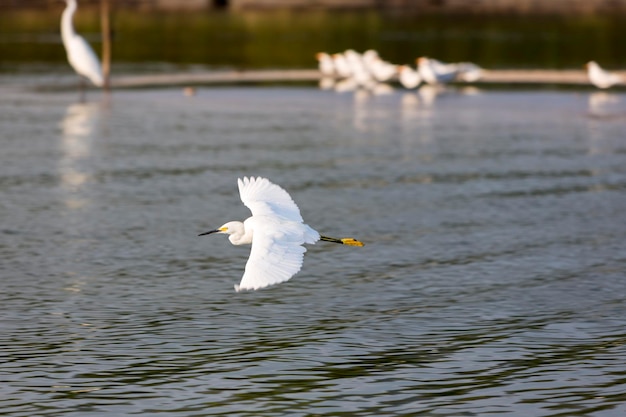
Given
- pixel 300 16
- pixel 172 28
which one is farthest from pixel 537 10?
pixel 172 28

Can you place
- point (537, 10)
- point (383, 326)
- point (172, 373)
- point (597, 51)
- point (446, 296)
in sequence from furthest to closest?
point (537, 10)
point (597, 51)
point (446, 296)
point (383, 326)
point (172, 373)

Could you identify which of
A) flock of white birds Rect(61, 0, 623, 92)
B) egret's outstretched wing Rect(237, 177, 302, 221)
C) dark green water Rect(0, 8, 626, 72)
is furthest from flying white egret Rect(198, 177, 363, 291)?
dark green water Rect(0, 8, 626, 72)

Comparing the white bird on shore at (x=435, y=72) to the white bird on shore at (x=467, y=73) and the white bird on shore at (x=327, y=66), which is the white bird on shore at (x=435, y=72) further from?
the white bird on shore at (x=327, y=66)

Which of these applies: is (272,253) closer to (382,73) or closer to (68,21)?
(68,21)

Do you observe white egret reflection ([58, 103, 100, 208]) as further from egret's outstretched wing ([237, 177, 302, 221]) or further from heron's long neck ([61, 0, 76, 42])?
egret's outstretched wing ([237, 177, 302, 221])

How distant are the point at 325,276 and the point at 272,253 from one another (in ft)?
10.7

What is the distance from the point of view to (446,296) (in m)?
11.4

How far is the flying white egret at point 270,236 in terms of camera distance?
28.6 ft

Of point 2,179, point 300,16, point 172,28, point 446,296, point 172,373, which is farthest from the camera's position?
point 300,16

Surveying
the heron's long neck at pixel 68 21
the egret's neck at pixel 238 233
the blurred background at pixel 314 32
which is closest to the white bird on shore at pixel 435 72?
the blurred background at pixel 314 32

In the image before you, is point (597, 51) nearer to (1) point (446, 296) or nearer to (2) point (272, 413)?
(1) point (446, 296)

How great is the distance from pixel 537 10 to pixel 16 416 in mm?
89172

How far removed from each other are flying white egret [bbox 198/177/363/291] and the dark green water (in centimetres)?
2754

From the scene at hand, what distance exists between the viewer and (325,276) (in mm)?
12375
